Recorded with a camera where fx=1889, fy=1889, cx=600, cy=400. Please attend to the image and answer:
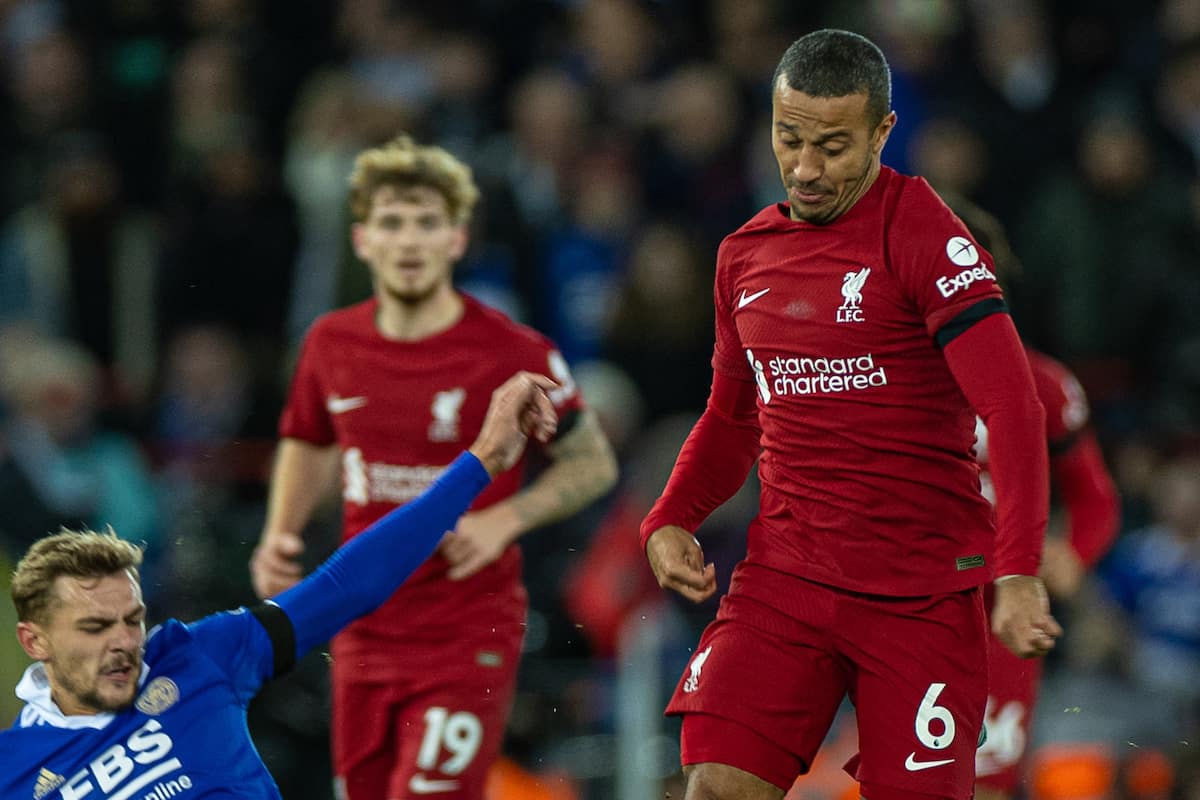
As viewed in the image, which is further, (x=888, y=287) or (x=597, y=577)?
(x=597, y=577)

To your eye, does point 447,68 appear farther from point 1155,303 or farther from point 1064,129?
point 1155,303

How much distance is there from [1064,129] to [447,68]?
321 centimetres

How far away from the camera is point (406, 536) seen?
15.8ft

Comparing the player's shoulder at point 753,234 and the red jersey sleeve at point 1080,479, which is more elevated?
the player's shoulder at point 753,234

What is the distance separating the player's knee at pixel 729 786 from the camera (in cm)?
421

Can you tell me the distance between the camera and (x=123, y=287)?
31.3 feet

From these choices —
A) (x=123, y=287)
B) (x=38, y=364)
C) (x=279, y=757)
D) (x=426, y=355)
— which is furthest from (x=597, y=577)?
(x=123, y=287)

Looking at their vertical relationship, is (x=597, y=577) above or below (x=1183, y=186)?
below

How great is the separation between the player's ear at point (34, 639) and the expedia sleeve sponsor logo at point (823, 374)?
1.82 metres

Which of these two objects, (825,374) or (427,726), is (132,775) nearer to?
(427,726)

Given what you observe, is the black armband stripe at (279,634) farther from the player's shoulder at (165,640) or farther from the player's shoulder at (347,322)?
the player's shoulder at (347,322)

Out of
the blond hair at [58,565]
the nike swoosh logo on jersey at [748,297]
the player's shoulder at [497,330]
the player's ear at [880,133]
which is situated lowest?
the blond hair at [58,565]

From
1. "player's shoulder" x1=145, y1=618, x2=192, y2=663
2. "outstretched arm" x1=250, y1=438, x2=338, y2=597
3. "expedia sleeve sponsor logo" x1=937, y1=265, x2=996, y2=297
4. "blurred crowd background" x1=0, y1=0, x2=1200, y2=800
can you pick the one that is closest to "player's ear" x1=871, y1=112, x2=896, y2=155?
"expedia sleeve sponsor logo" x1=937, y1=265, x2=996, y2=297

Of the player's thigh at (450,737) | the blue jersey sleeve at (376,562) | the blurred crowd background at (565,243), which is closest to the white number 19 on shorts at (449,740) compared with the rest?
the player's thigh at (450,737)
